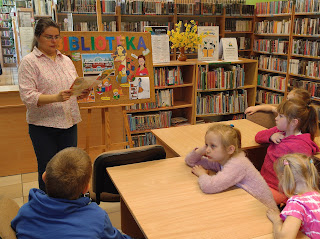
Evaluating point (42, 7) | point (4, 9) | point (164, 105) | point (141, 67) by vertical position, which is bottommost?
point (164, 105)

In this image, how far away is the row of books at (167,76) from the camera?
4371 millimetres

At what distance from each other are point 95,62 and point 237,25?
448cm

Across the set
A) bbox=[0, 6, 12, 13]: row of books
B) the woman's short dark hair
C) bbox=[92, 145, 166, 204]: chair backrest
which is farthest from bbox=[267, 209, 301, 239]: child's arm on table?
bbox=[0, 6, 12, 13]: row of books

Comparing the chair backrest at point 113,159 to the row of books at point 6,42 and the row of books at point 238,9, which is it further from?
the row of books at point 6,42

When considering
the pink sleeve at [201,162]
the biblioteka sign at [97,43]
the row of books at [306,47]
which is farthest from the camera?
the row of books at [306,47]

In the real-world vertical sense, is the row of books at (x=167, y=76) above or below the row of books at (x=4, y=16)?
below

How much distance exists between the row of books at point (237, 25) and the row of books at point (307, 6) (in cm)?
135

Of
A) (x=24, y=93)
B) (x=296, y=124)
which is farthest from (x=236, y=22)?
(x=24, y=93)

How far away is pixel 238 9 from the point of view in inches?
252

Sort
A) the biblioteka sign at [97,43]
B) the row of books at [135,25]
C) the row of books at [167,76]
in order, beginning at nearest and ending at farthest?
1. the biblioteka sign at [97,43]
2. the row of books at [167,76]
3. the row of books at [135,25]

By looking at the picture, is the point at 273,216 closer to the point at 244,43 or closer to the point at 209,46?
the point at 209,46

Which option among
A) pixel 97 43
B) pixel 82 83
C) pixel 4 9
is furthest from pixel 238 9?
pixel 4 9

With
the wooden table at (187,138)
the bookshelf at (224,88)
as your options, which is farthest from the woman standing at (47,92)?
the bookshelf at (224,88)

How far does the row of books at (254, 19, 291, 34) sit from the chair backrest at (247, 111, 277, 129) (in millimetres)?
3302
